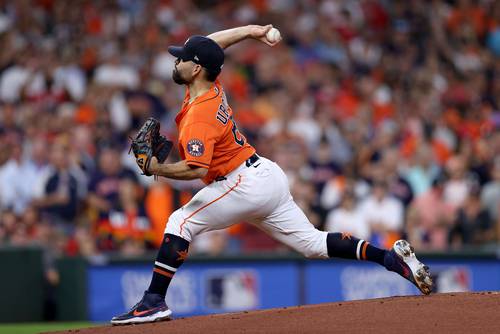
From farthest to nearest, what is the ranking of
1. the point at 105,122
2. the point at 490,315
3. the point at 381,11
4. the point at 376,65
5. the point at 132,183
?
the point at 381,11 → the point at 376,65 → the point at 105,122 → the point at 132,183 → the point at 490,315

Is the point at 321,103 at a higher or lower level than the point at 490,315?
higher

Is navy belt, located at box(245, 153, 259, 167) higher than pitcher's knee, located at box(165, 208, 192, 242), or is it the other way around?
navy belt, located at box(245, 153, 259, 167)

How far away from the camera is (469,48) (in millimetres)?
18484

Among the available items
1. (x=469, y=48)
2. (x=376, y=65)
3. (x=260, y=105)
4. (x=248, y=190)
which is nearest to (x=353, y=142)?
(x=260, y=105)

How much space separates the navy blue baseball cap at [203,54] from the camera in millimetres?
7617

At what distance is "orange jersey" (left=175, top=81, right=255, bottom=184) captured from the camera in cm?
729

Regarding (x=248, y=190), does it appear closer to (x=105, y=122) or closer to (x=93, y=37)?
(x=105, y=122)

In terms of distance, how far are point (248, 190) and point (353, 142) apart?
7.84 meters

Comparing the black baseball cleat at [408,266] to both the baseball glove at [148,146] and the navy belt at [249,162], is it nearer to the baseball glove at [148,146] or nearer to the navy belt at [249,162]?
the navy belt at [249,162]

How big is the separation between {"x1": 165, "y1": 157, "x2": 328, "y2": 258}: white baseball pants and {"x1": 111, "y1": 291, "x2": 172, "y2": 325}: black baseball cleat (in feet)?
1.65

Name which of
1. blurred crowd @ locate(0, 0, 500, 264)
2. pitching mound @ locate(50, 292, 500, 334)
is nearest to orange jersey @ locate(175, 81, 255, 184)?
pitching mound @ locate(50, 292, 500, 334)

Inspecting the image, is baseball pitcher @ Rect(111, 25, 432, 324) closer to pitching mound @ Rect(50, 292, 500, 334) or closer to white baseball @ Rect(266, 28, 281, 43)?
pitching mound @ Rect(50, 292, 500, 334)

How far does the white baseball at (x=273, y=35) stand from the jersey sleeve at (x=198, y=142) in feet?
3.26

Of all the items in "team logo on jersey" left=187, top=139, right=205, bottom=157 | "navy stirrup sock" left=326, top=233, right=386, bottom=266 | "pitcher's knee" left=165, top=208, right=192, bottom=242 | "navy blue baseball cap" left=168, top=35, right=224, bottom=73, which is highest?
"navy blue baseball cap" left=168, top=35, right=224, bottom=73
